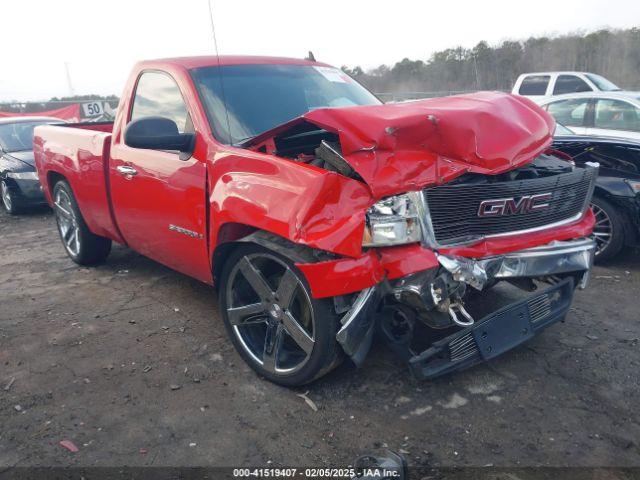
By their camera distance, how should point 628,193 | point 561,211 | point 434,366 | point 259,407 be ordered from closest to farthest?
point 434,366 < point 259,407 < point 561,211 < point 628,193

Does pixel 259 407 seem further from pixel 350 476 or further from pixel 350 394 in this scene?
pixel 350 476

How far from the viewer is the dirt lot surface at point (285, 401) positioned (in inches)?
104

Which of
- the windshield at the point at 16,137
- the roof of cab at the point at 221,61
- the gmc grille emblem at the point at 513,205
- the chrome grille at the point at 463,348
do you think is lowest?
the chrome grille at the point at 463,348

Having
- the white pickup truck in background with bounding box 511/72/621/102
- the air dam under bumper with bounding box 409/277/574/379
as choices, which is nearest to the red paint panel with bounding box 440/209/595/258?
the air dam under bumper with bounding box 409/277/574/379

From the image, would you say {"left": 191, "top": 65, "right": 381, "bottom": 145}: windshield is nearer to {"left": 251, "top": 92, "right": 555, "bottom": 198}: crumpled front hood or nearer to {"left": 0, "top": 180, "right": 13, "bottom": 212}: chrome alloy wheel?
{"left": 251, "top": 92, "right": 555, "bottom": 198}: crumpled front hood

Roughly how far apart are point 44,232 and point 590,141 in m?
6.97

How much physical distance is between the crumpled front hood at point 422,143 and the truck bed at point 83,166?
7.74 feet

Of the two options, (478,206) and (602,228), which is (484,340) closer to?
(478,206)

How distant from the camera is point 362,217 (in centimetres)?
257

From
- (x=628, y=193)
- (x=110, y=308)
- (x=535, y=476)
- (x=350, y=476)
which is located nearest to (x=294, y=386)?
(x=350, y=476)

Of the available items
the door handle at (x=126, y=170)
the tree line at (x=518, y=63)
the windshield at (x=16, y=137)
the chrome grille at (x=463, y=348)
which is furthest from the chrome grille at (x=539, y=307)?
the tree line at (x=518, y=63)

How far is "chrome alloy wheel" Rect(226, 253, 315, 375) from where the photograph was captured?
298cm

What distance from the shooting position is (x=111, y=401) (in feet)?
10.4

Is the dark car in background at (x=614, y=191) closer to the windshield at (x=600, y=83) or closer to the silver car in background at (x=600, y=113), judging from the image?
the silver car in background at (x=600, y=113)
